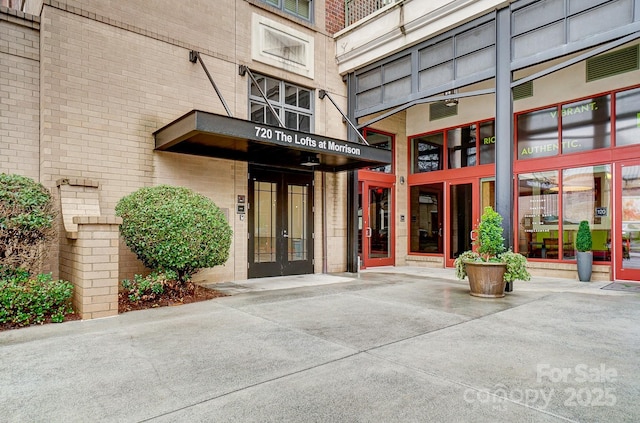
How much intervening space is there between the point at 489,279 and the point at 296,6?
789cm

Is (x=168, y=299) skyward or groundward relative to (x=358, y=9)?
groundward

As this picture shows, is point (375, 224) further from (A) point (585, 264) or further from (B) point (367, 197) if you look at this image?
(A) point (585, 264)

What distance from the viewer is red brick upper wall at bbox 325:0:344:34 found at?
33.3ft

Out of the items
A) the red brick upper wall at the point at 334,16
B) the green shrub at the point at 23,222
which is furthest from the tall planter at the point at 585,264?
the green shrub at the point at 23,222

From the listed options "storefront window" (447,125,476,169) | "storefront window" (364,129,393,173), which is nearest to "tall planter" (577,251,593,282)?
"storefront window" (447,125,476,169)

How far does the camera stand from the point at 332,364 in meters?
3.46

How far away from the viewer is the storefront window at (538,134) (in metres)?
9.38

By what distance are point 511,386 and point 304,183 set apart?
23.5 ft

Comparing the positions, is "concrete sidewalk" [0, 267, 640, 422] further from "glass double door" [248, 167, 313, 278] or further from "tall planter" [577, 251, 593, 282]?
"glass double door" [248, 167, 313, 278]

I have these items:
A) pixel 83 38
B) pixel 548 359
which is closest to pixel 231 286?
pixel 83 38

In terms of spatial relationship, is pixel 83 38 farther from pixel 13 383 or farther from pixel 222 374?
pixel 222 374

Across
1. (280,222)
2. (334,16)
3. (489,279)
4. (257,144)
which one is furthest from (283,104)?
(489,279)

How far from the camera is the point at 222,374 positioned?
3234mm

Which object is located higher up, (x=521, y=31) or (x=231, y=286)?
(x=521, y=31)
